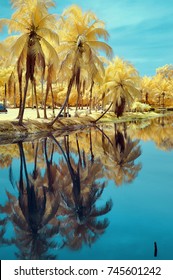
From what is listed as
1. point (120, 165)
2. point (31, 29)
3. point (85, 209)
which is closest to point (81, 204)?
point (85, 209)

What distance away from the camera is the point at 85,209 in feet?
25.8

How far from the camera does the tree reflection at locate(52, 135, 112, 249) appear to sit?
6.32m

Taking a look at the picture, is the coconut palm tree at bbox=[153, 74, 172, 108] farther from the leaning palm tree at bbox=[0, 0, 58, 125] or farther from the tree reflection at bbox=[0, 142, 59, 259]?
the tree reflection at bbox=[0, 142, 59, 259]

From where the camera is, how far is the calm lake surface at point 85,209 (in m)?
5.69

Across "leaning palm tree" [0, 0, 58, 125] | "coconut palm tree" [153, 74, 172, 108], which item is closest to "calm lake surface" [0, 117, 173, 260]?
"leaning palm tree" [0, 0, 58, 125]

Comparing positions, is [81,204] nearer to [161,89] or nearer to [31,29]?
[31,29]

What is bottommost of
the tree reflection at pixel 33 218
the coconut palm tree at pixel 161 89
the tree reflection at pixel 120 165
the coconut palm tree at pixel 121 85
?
the tree reflection at pixel 33 218

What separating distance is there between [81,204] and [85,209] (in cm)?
42

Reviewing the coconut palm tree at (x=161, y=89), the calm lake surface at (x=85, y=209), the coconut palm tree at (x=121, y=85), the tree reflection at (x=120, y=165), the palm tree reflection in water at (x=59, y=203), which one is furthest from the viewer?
the coconut palm tree at (x=161, y=89)

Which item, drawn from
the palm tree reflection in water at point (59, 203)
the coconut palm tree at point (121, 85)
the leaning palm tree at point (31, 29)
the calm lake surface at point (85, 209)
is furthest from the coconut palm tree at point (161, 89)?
the calm lake surface at point (85, 209)

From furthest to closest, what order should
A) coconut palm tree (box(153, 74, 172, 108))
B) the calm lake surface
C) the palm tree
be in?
coconut palm tree (box(153, 74, 172, 108)), the palm tree, the calm lake surface

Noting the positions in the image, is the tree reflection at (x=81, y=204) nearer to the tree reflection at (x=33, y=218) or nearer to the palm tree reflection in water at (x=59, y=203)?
the palm tree reflection in water at (x=59, y=203)
